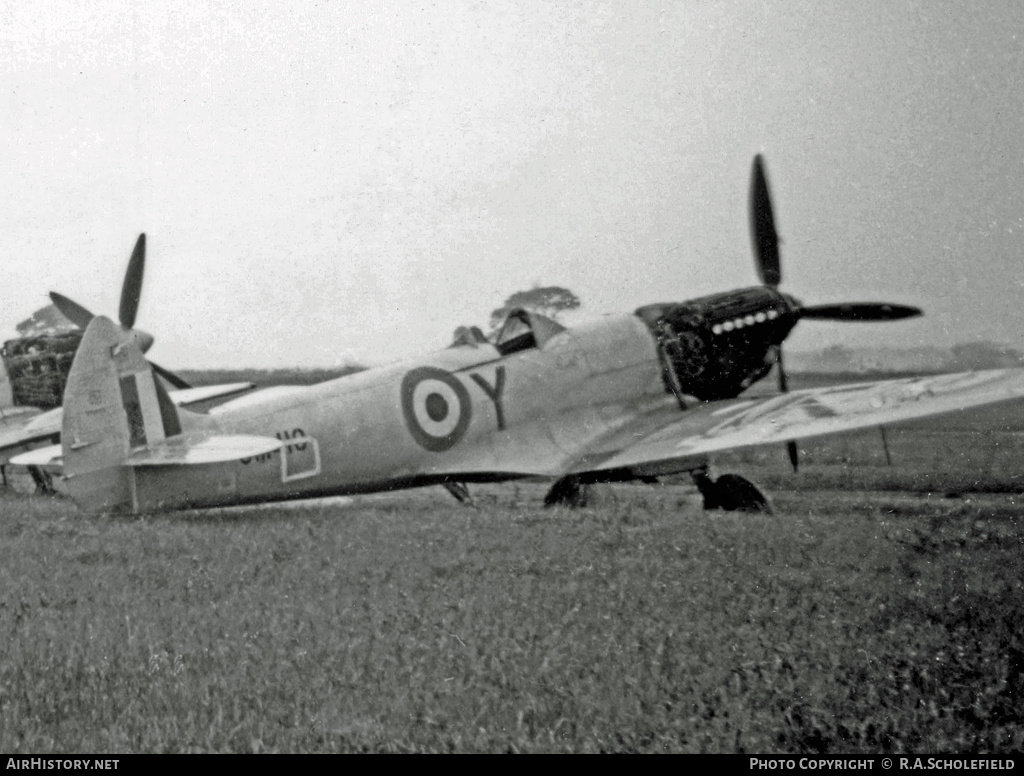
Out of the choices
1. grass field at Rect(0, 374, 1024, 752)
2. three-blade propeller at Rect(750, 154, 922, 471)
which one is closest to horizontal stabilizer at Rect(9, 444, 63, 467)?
grass field at Rect(0, 374, 1024, 752)

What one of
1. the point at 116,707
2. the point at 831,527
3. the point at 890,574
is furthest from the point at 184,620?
the point at 831,527

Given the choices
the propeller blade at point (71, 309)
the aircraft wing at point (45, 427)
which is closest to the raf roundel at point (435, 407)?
the propeller blade at point (71, 309)

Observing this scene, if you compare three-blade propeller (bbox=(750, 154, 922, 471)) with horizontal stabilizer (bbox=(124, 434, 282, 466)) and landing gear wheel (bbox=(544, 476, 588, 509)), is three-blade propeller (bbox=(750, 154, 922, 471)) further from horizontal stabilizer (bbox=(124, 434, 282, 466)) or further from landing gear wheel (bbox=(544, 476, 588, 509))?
horizontal stabilizer (bbox=(124, 434, 282, 466))

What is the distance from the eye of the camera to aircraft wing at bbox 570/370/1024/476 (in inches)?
327

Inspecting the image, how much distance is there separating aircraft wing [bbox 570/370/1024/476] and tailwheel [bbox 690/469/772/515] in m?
0.29

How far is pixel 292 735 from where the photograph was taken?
343 centimetres

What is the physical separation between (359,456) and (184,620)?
443 cm

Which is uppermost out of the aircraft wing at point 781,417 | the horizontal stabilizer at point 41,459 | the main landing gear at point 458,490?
the horizontal stabilizer at point 41,459

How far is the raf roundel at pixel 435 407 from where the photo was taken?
952cm

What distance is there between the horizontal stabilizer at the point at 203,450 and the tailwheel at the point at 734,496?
11.8 ft

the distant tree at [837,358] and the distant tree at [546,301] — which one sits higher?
the distant tree at [546,301]

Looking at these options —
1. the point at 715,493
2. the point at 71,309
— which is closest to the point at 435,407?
the point at 715,493

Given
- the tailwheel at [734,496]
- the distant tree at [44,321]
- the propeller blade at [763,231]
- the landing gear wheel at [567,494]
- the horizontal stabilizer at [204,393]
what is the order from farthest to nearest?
the distant tree at [44,321], the horizontal stabilizer at [204,393], the propeller blade at [763,231], the landing gear wheel at [567,494], the tailwheel at [734,496]

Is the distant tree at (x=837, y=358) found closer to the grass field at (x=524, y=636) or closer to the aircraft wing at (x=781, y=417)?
the aircraft wing at (x=781, y=417)
